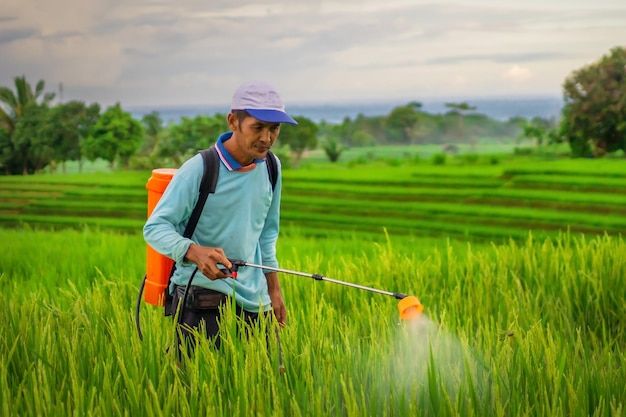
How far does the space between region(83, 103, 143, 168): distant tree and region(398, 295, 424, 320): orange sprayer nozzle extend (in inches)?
521

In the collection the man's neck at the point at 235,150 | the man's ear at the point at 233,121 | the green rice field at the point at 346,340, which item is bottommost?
the green rice field at the point at 346,340

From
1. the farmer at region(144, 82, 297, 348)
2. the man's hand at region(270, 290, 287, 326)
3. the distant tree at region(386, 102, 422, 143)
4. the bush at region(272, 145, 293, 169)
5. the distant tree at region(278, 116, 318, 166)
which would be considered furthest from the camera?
the distant tree at region(386, 102, 422, 143)

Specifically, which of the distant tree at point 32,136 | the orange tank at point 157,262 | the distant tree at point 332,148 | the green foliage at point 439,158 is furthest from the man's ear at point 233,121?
the distant tree at point 332,148

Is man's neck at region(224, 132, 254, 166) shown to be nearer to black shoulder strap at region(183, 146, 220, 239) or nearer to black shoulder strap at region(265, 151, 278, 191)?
black shoulder strap at region(183, 146, 220, 239)

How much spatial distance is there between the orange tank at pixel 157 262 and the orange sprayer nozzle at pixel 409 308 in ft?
3.48

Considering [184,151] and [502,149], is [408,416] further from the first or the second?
[502,149]

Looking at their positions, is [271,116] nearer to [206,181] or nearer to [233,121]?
[233,121]

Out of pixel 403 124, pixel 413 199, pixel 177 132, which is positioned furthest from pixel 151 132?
pixel 403 124

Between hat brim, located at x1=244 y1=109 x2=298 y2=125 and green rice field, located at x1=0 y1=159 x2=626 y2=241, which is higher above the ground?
hat brim, located at x1=244 y1=109 x2=298 y2=125

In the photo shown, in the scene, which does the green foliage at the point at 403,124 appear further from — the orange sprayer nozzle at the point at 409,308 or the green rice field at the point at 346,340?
the orange sprayer nozzle at the point at 409,308

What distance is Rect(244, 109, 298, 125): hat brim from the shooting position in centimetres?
353

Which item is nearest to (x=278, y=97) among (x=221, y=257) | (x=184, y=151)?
(x=221, y=257)

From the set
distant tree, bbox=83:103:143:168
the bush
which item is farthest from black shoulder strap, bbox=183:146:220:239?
the bush

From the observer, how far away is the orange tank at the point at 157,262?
393 cm
